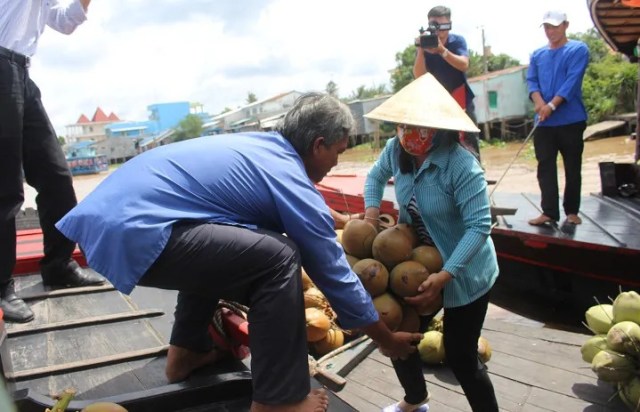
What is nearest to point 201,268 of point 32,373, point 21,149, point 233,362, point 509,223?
point 233,362

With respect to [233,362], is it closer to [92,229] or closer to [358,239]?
[358,239]

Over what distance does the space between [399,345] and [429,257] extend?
0.40m

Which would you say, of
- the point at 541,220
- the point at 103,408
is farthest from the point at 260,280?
the point at 541,220

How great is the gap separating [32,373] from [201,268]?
3.49ft

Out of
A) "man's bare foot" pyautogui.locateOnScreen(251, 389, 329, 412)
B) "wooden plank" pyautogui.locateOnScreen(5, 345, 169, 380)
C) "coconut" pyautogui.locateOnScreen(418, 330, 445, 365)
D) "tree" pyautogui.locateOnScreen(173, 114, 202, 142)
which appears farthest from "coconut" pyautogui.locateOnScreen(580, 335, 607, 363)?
"tree" pyautogui.locateOnScreen(173, 114, 202, 142)

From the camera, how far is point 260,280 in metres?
1.91

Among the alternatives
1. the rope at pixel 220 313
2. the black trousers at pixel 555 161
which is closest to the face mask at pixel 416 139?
the rope at pixel 220 313

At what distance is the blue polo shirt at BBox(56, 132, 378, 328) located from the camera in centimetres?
183

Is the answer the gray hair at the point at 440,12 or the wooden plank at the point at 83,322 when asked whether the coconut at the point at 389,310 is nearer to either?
the wooden plank at the point at 83,322

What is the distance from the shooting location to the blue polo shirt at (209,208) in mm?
1833

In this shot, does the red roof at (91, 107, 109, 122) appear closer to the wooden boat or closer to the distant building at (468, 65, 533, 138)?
the distant building at (468, 65, 533, 138)

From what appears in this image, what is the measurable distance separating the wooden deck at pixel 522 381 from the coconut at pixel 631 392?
0.28 ft

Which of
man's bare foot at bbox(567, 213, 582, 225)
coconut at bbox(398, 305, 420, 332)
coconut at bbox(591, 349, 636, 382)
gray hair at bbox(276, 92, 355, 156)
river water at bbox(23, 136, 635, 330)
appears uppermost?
gray hair at bbox(276, 92, 355, 156)

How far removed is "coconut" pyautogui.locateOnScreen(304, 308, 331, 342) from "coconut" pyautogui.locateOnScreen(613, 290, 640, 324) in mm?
1673
